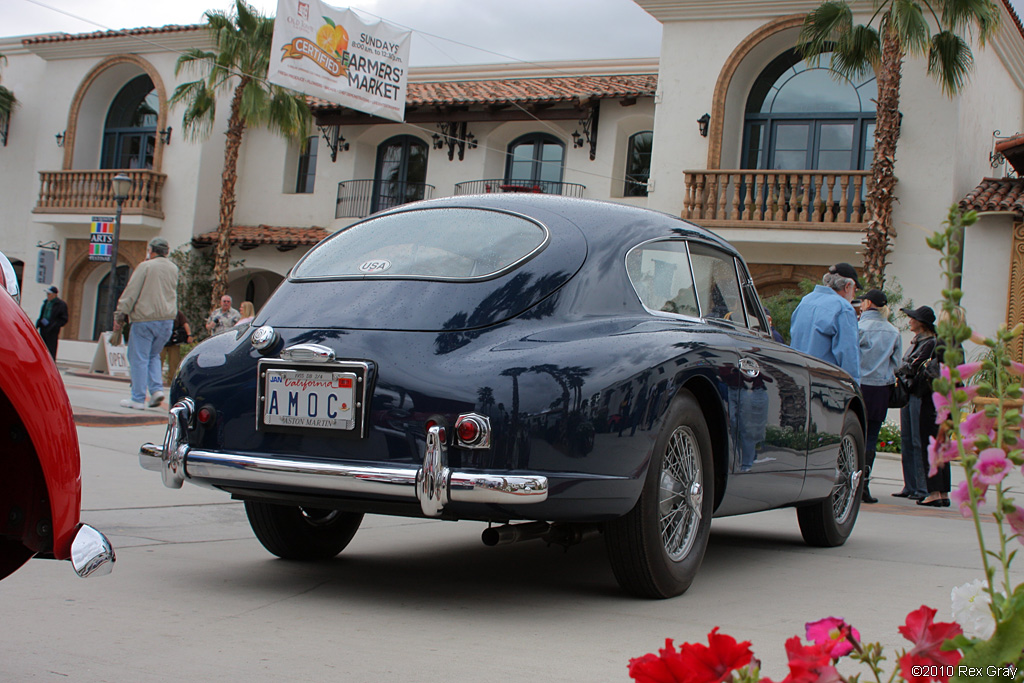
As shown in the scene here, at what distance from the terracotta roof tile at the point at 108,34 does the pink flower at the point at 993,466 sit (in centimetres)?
2896

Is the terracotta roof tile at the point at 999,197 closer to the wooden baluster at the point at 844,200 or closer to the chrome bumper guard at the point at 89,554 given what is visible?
the wooden baluster at the point at 844,200

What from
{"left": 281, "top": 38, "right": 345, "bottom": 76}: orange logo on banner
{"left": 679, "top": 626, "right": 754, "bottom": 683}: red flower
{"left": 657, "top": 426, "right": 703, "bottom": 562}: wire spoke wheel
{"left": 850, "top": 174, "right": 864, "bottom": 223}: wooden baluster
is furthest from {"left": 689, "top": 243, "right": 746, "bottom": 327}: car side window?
{"left": 850, "top": 174, "right": 864, "bottom": 223}: wooden baluster

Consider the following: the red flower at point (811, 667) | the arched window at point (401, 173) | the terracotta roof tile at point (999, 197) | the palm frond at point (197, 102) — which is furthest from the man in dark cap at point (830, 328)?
the palm frond at point (197, 102)

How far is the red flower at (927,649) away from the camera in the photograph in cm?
138

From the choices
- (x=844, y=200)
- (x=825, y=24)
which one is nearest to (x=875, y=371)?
(x=825, y=24)

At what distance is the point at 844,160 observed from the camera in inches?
843

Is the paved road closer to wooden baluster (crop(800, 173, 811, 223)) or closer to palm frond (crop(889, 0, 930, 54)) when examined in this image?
palm frond (crop(889, 0, 930, 54))

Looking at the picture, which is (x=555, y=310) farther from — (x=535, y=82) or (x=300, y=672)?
(x=535, y=82)

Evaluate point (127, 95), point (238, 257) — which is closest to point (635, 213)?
point (238, 257)

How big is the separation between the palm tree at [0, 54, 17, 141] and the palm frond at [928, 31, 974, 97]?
83.3 feet

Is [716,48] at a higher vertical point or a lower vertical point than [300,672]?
higher

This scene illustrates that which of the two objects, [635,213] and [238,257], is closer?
[635,213]

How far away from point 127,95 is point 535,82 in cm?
1217

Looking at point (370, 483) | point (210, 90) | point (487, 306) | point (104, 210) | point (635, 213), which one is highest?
point (210, 90)
